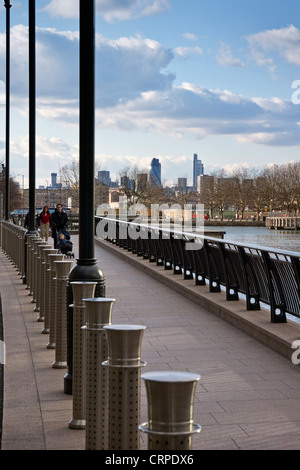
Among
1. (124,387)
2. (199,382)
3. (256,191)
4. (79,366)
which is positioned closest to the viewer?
(124,387)

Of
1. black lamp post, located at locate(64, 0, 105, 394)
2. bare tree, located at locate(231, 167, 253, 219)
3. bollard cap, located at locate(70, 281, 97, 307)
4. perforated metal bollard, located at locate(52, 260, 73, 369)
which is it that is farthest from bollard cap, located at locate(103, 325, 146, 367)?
bare tree, located at locate(231, 167, 253, 219)

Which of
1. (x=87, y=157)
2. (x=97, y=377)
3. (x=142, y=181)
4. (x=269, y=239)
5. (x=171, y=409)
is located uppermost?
(x=142, y=181)

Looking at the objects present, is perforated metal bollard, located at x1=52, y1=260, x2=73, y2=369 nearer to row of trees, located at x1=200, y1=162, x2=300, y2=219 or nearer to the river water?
the river water

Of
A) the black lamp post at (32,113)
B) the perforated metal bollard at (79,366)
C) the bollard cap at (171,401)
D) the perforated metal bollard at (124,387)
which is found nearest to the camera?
the bollard cap at (171,401)

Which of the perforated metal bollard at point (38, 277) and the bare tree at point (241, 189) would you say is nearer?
the perforated metal bollard at point (38, 277)

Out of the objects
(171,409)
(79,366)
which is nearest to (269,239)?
(79,366)

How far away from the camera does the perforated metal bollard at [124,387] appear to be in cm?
374

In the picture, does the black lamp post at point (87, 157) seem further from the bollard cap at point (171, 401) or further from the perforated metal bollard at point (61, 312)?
the bollard cap at point (171, 401)

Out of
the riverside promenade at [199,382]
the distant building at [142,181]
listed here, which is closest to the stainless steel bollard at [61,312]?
the riverside promenade at [199,382]

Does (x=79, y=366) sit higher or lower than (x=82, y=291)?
lower

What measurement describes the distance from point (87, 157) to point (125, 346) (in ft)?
11.8

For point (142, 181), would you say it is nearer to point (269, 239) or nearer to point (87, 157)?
point (269, 239)

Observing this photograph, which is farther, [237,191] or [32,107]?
[237,191]

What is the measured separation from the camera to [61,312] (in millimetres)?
Result: 7688
